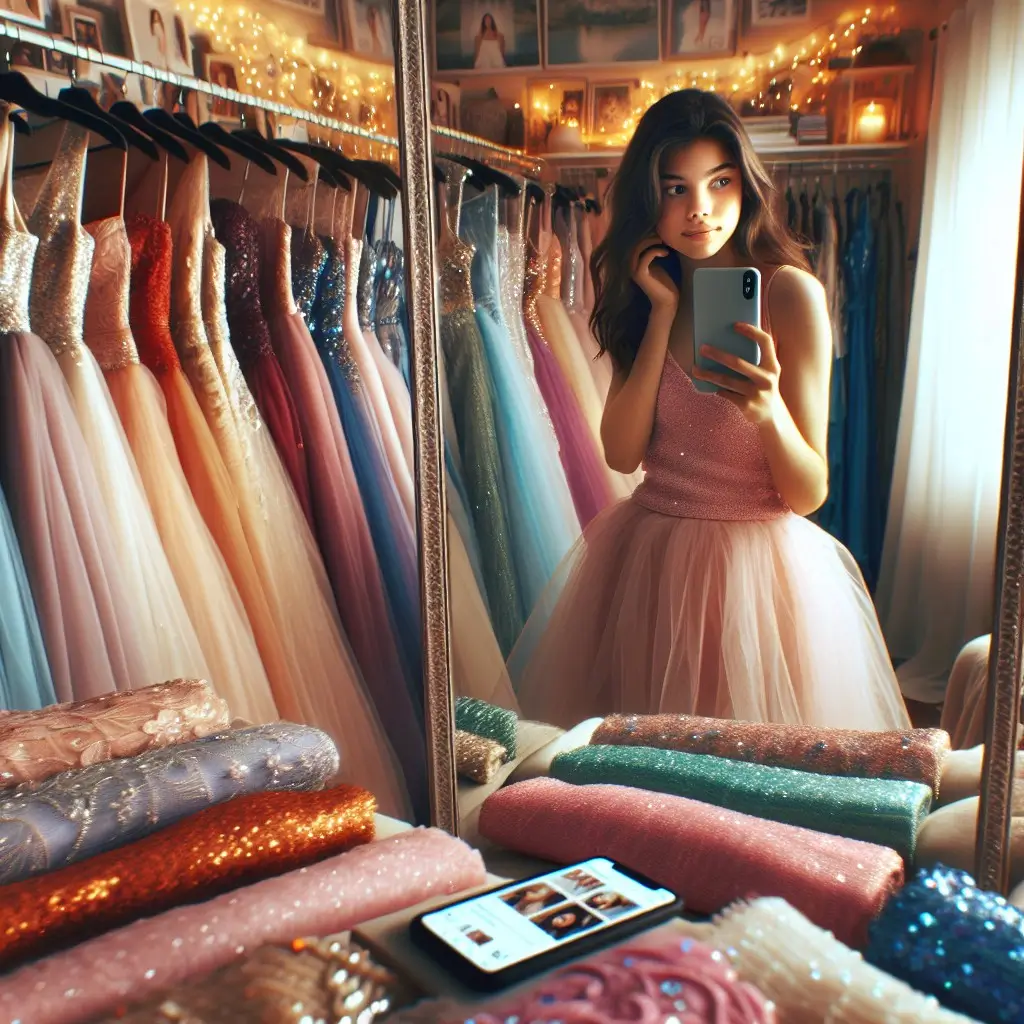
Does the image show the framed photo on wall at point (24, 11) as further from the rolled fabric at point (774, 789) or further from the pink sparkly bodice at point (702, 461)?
the rolled fabric at point (774, 789)

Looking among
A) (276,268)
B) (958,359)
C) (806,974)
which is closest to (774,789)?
(806,974)

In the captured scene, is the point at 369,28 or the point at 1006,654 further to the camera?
the point at 369,28

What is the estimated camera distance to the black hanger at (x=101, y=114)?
906mm

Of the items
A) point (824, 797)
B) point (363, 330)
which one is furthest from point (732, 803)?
point (363, 330)

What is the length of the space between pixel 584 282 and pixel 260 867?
1.77 ft

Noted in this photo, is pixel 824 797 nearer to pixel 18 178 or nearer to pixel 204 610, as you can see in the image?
pixel 204 610

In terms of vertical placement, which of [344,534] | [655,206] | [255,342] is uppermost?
[655,206]

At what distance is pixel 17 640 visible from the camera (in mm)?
849

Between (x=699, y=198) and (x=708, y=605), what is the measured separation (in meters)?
0.35

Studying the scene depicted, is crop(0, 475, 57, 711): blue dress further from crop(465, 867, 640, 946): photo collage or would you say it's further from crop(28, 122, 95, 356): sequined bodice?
crop(465, 867, 640, 946): photo collage

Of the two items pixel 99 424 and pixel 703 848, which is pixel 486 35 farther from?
pixel 703 848

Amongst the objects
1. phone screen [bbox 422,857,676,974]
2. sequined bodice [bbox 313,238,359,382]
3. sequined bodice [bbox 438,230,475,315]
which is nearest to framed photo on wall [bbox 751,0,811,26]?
sequined bodice [bbox 438,230,475,315]

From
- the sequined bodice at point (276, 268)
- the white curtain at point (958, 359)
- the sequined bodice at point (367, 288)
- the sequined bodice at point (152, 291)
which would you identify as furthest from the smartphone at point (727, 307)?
the sequined bodice at point (152, 291)

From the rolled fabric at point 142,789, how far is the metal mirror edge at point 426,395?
189mm
